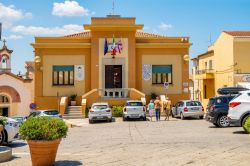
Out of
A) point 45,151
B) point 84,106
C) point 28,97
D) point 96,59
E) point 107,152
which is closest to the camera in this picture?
point 45,151

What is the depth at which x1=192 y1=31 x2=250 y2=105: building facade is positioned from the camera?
38.2m

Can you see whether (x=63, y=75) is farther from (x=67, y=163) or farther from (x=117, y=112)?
(x=67, y=163)

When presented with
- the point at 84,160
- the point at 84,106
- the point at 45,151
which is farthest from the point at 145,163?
the point at 84,106

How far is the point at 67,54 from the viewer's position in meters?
34.9

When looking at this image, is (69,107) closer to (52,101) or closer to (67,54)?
(52,101)

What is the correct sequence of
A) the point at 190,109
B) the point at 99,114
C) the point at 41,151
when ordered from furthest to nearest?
the point at 190,109 < the point at 99,114 < the point at 41,151

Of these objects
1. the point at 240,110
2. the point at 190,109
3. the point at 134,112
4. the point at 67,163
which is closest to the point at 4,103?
the point at 134,112

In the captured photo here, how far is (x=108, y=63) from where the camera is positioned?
34938 millimetres

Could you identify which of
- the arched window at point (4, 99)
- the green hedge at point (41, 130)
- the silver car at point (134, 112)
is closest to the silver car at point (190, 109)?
the silver car at point (134, 112)

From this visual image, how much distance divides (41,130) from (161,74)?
88.8 ft

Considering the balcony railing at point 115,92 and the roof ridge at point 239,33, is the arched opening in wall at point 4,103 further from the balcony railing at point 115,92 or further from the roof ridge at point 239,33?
the roof ridge at point 239,33

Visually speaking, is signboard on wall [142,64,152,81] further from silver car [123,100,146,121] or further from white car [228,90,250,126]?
white car [228,90,250,126]

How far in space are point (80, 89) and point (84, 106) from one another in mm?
3727

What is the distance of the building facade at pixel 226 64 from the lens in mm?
38250
